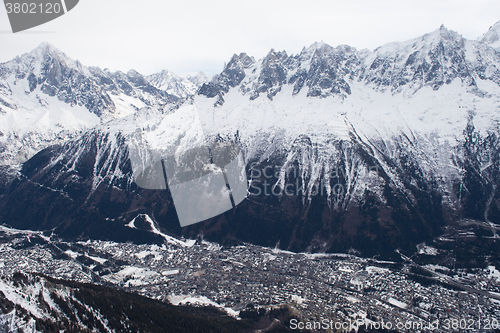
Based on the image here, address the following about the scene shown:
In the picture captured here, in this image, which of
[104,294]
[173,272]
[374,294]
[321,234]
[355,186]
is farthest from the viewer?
[355,186]

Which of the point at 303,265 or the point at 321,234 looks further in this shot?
the point at 321,234

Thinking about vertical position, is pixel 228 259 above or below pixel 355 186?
below

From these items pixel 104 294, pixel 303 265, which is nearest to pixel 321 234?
pixel 303 265

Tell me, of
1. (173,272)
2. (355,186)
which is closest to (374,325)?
(173,272)

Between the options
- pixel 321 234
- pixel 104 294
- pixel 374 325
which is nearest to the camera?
pixel 104 294

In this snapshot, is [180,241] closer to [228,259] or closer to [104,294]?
[228,259]

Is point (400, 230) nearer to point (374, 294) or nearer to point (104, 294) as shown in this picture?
point (374, 294)

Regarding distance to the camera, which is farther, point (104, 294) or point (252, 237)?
point (252, 237)

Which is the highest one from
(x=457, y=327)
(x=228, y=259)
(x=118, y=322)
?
(x=118, y=322)

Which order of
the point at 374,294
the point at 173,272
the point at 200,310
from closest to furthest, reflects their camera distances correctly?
1. the point at 200,310
2. the point at 374,294
3. the point at 173,272
